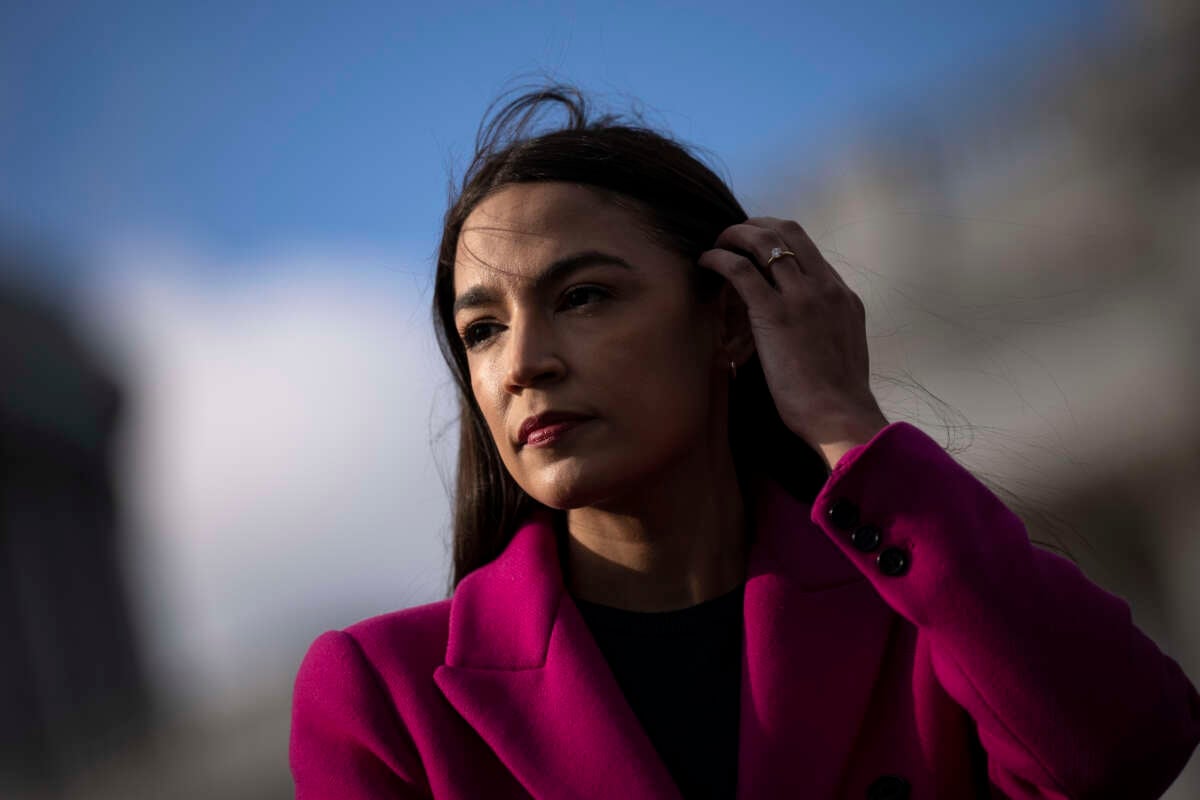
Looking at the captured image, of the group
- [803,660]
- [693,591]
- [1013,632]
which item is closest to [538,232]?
[693,591]

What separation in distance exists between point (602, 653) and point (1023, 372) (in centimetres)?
2264

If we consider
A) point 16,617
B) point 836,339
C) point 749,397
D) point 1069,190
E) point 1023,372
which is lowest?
point 16,617

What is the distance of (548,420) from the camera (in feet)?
10.6

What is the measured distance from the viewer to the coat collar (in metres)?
3.00

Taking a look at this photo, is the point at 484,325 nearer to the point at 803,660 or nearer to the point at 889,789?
the point at 803,660

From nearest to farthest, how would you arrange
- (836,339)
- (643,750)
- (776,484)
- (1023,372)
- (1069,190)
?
(643,750), (836,339), (776,484), (1023,372), (1069,190)

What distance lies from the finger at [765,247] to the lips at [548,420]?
667mm

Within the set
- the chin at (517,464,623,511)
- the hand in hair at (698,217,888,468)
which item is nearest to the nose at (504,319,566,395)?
the chin at (517,464,623,511)

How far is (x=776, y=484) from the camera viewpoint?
148 inches

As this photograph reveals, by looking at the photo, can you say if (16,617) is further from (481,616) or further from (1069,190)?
(481,616)

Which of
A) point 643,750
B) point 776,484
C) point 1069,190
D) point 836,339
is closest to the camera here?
point 643,750

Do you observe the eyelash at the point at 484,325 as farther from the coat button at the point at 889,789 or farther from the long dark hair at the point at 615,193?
the coat button at the point at 889,789

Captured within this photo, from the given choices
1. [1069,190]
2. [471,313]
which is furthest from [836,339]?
[1069,190]

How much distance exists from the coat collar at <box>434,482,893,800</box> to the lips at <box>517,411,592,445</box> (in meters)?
0.46
